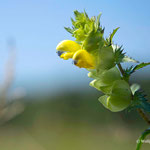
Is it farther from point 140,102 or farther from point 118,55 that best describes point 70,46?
point 140,102

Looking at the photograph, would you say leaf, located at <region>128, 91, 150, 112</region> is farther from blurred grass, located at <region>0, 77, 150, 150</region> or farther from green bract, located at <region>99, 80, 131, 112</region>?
blurred grass, located at <region>0, 77, 150, 150</region>

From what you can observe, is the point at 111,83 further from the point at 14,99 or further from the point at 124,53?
the point at 14,99

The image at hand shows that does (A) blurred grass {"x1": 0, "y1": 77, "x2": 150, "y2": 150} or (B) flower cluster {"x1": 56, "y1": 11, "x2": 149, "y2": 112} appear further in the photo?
(A) blurred grass {"x1": 0, "y1": 77, "x2": 150, "y2": 150}

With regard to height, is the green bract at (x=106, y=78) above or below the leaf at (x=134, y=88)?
above

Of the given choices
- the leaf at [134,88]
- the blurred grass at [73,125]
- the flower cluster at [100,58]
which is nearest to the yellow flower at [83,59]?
the flower cluster at [100,58]

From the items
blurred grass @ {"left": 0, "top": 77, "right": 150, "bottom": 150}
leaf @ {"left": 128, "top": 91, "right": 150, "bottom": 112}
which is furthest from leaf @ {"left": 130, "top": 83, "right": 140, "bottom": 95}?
blurred grass @ {"left": 0, "top": 77, "right": 150, "bottom": 150}

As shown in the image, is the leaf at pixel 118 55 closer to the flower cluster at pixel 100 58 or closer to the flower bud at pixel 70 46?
the flower cluster at pixel 100 58

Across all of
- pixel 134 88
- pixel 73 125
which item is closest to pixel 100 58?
pixel 134 88
